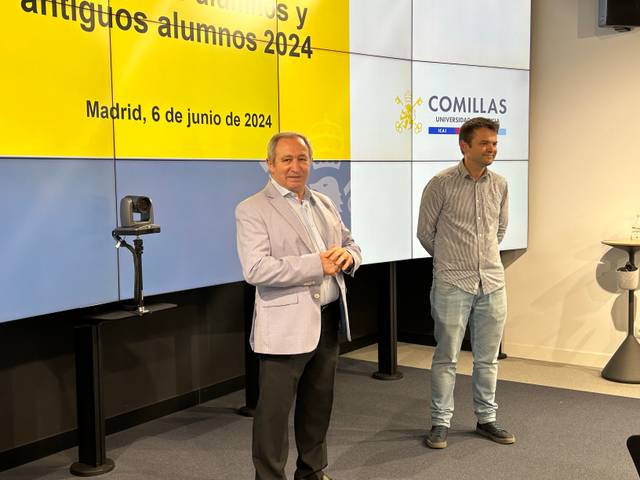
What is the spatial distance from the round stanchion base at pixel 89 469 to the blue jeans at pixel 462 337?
5.42ft

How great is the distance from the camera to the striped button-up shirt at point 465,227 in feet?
12.7

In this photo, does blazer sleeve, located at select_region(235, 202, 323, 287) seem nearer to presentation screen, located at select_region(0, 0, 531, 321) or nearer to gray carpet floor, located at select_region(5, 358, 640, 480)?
presentation screen, located at select_region(0, 0, 531, 321)

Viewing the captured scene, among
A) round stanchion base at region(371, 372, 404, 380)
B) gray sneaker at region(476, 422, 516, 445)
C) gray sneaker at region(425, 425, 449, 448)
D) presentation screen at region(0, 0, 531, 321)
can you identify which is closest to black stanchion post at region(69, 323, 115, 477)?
presentation screen at region(0, 0, 531, 321)

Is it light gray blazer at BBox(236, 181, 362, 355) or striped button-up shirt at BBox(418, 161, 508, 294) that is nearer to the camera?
light gray blazer at BBox(236, 181, 362, 355)

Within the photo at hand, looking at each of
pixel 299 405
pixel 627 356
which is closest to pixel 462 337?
pixel 299 405

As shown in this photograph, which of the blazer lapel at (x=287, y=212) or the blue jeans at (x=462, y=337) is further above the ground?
the blazer lapel at (x=287, y=212)

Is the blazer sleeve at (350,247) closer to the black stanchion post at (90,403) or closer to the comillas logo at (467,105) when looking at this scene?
the black stanchion post at (90,403)

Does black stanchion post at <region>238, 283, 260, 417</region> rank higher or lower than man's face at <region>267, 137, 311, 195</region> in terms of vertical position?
lower

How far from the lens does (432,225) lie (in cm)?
398

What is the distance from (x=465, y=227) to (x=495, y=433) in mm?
1096

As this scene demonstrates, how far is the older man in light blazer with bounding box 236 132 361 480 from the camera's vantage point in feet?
9.45

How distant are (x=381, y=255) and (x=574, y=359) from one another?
1908 mm

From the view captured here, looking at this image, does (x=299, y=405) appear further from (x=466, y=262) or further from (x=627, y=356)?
(x=627, y=356)

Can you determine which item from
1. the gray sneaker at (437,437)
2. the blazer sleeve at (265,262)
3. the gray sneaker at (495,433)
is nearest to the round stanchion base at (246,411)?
the gray sneaker at (437,437)
